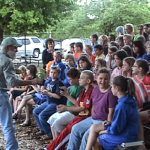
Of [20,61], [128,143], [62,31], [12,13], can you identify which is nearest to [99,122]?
[128,143]

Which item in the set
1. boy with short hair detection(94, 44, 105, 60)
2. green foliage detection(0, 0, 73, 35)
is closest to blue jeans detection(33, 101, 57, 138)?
boy with short hair detection(94, 44, 105, 60)

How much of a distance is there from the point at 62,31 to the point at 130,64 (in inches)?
1057

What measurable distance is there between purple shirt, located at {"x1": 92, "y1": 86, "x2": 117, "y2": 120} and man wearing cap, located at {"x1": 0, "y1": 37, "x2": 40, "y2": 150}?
1.29m

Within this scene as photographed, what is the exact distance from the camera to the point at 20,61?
22781 mm

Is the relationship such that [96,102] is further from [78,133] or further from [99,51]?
[99,51]

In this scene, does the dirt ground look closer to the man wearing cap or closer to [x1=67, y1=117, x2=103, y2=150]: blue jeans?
the man wearing cap

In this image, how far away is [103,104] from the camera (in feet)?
19.5

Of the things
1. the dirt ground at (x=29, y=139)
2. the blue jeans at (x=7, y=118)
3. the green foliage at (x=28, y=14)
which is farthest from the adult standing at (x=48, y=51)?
the green foliage at (x=28, y=14)

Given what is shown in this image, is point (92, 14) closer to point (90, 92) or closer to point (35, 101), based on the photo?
point (35, 101)

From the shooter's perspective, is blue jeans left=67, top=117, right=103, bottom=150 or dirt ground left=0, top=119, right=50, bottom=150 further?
dirt ground left=0, top=119, right=50, bottom=150

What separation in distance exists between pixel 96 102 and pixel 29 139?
2.67m

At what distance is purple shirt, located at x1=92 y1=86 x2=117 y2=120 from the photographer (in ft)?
19.3

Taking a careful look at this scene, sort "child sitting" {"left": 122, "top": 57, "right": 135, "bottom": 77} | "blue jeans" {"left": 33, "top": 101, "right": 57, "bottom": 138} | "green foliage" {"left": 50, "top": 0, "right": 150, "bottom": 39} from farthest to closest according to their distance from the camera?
"green foliage" {"left": 50, "top": 0, "right": 150, "bottom": 39} < "blue jeans" {"left": 33, "top": 101, "right": 57, "bottom": 138} < "child sitting" {"left": 122, "top": 57, "right": 135, "bottom": 77}

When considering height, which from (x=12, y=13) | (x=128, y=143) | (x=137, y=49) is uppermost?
(x=12, y=13)
